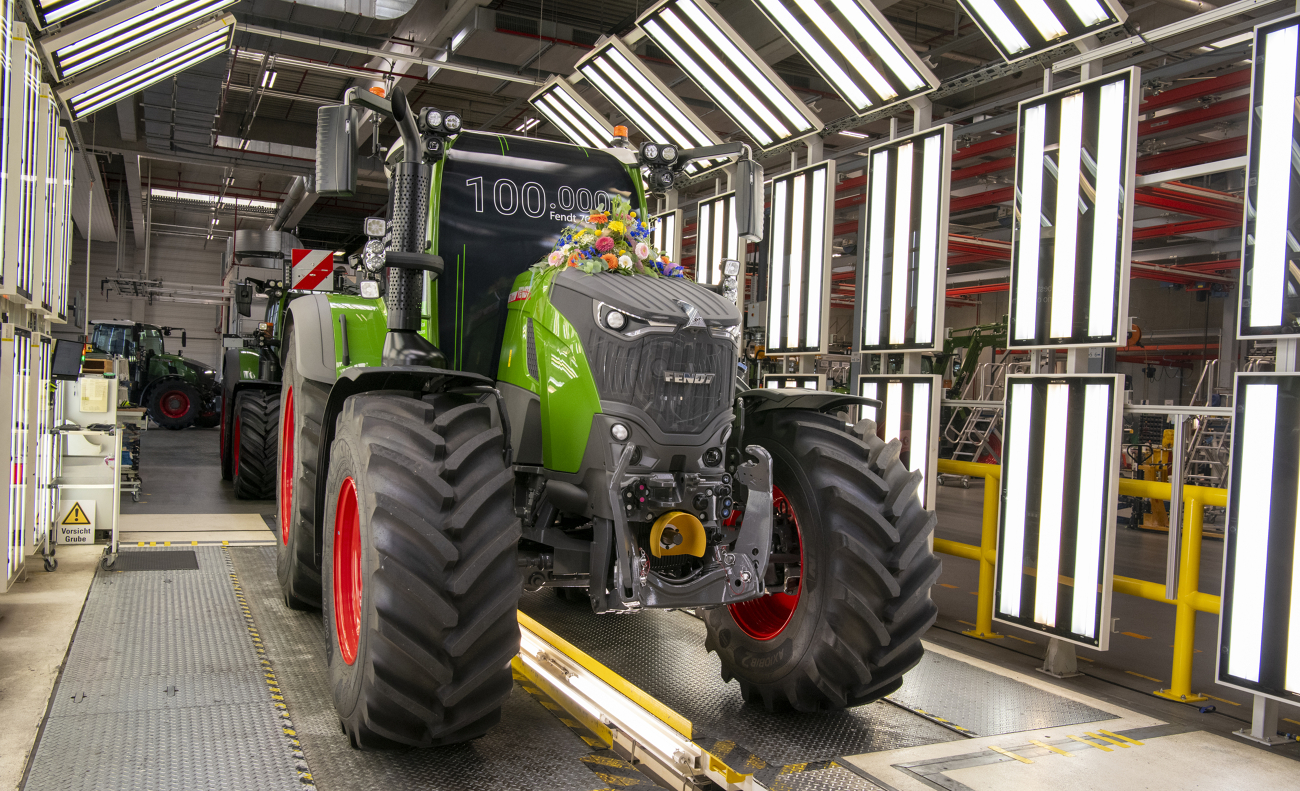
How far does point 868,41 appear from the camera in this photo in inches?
223

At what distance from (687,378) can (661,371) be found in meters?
0.10

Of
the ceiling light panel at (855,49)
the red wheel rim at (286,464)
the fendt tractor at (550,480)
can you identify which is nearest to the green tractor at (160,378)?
the red wheel rim at (286,464)

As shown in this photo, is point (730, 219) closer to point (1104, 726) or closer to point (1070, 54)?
point (1070, 54)

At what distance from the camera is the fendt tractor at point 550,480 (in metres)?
2.94

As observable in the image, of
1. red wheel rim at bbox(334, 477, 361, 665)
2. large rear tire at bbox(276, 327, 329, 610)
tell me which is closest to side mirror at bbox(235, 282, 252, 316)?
large rear tire at bbox(276, 327, 329, 610)

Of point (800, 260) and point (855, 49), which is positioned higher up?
point (855, 49)

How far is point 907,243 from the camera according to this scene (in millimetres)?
5773

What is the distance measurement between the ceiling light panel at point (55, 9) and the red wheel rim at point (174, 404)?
46.5 ft

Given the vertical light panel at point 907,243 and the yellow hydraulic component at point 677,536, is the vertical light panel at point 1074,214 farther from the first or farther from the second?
the yellow hydraulic component at point 677,536

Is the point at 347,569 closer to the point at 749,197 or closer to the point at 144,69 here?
the point at 749,197

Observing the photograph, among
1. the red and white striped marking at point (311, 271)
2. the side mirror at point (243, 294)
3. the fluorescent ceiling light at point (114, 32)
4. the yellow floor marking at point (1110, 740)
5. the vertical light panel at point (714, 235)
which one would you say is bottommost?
the yellow floor marking at point (1110, 740)

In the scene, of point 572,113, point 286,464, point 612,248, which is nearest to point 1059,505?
point 612,248

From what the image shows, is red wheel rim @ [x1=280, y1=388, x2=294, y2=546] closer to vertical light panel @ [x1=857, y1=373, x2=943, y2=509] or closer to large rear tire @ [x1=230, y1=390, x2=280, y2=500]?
large rear tire @ [x1=230, y1=390, x2=280, y2=500]

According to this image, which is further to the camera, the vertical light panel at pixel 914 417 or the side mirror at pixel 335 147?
the vertical light panel at pixel 914 417
